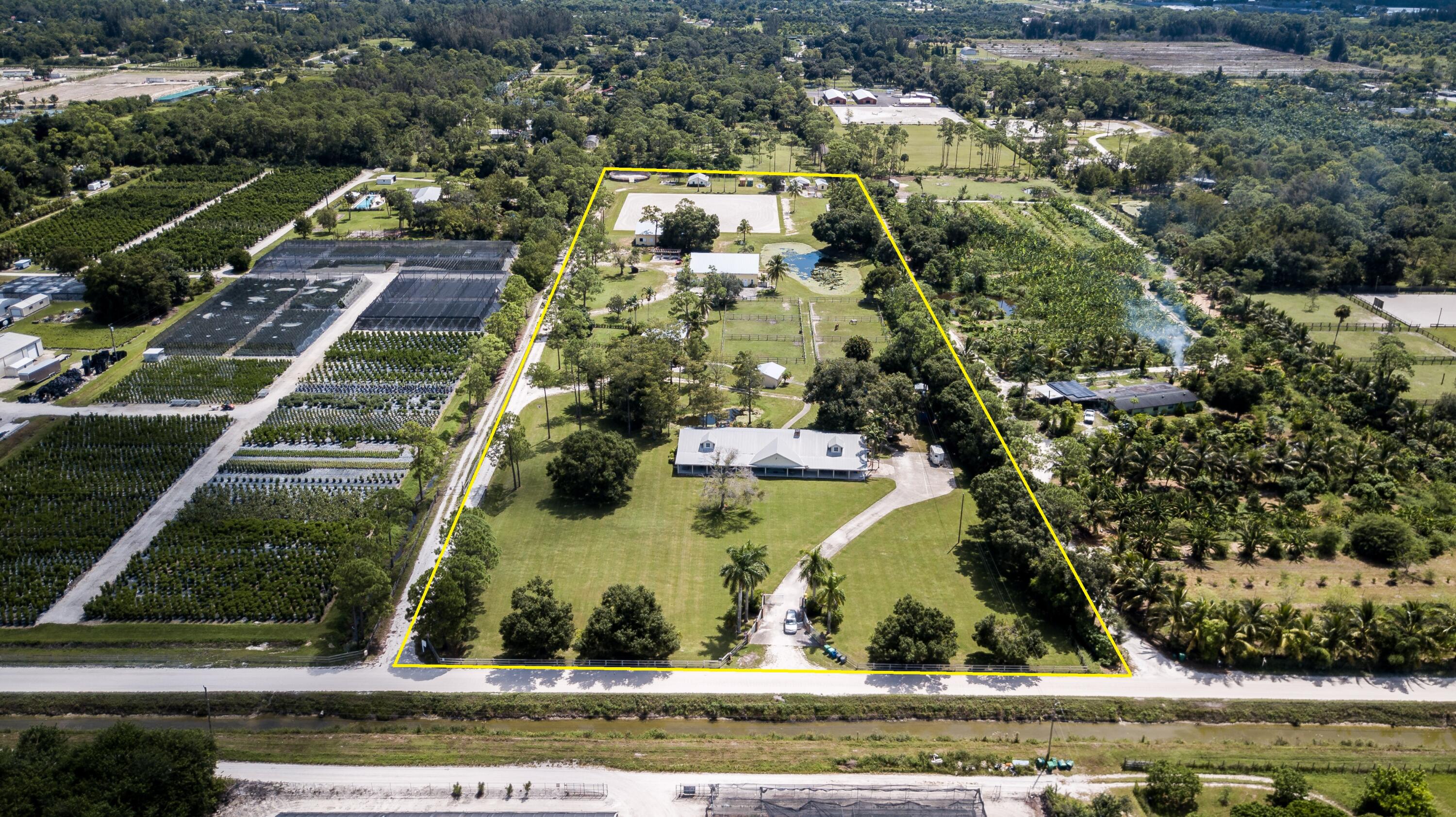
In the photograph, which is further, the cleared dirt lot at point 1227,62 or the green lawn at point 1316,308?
the cleared dirt lot at point 1227,62

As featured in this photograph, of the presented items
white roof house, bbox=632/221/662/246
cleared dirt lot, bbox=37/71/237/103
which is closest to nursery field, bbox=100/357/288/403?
white roof house, bbox=632/221/662/246

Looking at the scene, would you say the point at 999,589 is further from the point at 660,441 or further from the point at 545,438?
the point at 545,438

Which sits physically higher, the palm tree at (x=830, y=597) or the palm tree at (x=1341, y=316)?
the palm tree at (x=1341, y=316)

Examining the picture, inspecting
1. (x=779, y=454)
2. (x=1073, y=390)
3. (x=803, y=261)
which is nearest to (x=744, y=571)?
(x=779, y=454)

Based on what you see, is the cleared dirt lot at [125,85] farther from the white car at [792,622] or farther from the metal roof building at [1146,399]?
the metal roof building at [1146,399]

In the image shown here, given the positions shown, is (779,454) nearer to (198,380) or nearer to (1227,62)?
(198,380)

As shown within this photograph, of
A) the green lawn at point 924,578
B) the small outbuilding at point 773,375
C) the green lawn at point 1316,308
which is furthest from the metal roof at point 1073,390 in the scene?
the green lawn at point 1316,308

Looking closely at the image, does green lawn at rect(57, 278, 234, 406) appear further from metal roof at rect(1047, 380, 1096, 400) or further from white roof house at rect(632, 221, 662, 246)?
metal roof at rect(1047, 380, 1096, 400)
